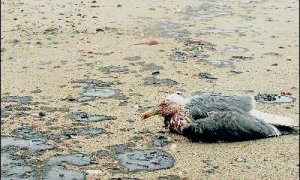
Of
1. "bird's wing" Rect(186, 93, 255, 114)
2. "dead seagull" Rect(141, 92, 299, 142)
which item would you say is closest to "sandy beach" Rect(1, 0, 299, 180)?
"dead seagull" Rect(141, 92, 299, 142)

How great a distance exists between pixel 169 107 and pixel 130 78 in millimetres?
1875

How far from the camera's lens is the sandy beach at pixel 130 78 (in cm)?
508

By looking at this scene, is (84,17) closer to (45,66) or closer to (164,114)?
(45,66)

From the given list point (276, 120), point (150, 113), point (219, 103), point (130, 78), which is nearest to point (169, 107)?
point (150, 113)

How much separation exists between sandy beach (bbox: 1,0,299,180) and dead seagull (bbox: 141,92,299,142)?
90mm

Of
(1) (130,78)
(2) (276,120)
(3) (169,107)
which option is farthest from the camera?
(1) (130,78)

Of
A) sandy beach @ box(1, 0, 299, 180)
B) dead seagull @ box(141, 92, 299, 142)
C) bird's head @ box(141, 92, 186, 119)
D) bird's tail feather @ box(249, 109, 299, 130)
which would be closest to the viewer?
sandy beach @ box(1, 0, 299, 180)

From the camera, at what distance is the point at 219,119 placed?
5539mm

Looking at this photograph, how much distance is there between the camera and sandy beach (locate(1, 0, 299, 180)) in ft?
16.7

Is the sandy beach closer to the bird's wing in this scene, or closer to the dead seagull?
the dead seagull

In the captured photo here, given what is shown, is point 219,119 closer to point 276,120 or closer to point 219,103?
point 219,103

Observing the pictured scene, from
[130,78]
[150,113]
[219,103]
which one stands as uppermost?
[219,103]

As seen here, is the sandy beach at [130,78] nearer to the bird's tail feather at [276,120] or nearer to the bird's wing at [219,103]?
the bird's tail feather at [276,120]

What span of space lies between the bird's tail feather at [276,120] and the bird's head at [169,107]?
2.22 ft
